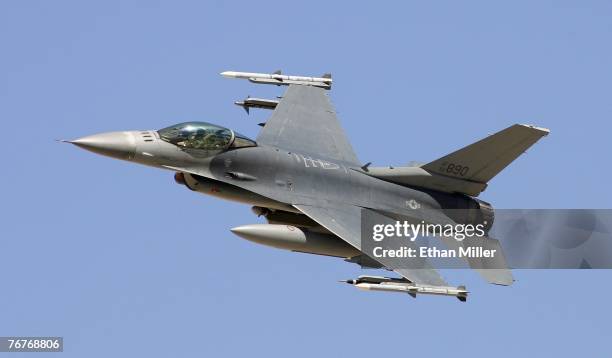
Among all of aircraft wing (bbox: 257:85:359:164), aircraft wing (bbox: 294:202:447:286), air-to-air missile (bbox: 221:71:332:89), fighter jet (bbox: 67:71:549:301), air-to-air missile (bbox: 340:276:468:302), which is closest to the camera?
air-to-air missile (bbox: 340:276:468:302)

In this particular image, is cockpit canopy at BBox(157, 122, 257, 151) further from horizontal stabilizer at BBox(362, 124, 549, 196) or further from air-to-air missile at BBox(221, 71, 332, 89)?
air-to-air missile at BBox(221, 71, 332, 89)

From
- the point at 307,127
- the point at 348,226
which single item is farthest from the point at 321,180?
the point at 307,127

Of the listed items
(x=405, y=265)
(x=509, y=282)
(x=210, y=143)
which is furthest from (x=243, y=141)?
(x=509, y=282)

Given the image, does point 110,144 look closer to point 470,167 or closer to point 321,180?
point 321,180

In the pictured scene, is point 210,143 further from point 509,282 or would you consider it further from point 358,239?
point 509,282

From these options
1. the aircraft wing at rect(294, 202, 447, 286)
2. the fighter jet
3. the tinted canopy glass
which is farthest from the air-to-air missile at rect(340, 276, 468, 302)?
the tinted canopy glass

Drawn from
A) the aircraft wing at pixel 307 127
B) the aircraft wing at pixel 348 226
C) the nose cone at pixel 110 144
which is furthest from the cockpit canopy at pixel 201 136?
the aircraft wing at pixel 348 226

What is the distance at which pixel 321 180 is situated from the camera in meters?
35.9

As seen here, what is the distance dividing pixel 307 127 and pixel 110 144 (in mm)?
6907

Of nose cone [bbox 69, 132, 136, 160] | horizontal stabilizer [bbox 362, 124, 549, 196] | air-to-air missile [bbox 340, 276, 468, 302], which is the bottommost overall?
air-to-air missile [bbox 340, 276, 468, 302]

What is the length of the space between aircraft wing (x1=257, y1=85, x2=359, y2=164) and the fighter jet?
0.04 metres

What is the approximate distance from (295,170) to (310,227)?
1.58 metres

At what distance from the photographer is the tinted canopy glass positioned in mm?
34938

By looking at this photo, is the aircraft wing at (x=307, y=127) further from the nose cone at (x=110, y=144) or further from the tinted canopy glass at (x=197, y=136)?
the nose cone at (x=110, y=144)
